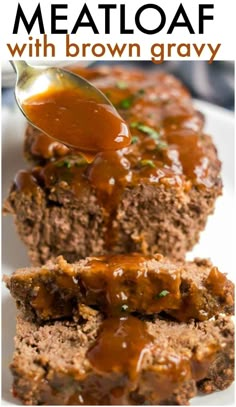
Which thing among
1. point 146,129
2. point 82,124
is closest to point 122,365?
point 82,124

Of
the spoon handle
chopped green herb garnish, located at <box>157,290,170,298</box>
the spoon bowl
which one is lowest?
chopped green herb garnish, located at <box>157,290,170,298</box>

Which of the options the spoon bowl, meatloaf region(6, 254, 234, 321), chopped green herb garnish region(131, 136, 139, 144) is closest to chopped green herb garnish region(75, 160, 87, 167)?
chopped green herb garnish region(131, 136, 139, 144)

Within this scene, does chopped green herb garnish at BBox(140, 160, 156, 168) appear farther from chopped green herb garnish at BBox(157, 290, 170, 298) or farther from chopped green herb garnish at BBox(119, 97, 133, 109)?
chopped green herb garnish at BBox(157, 290, 170, 298)

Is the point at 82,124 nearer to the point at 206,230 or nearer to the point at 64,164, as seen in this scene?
the point at 64,164

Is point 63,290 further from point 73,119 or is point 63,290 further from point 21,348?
point 73,119

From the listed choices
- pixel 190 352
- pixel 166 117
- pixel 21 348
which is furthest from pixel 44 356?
pixel 166 117

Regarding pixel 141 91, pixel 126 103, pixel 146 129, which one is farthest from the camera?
pixel 141 91

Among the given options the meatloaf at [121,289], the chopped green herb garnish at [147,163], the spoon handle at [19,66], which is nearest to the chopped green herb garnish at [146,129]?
the chopped green herb garnish at [147,163]
